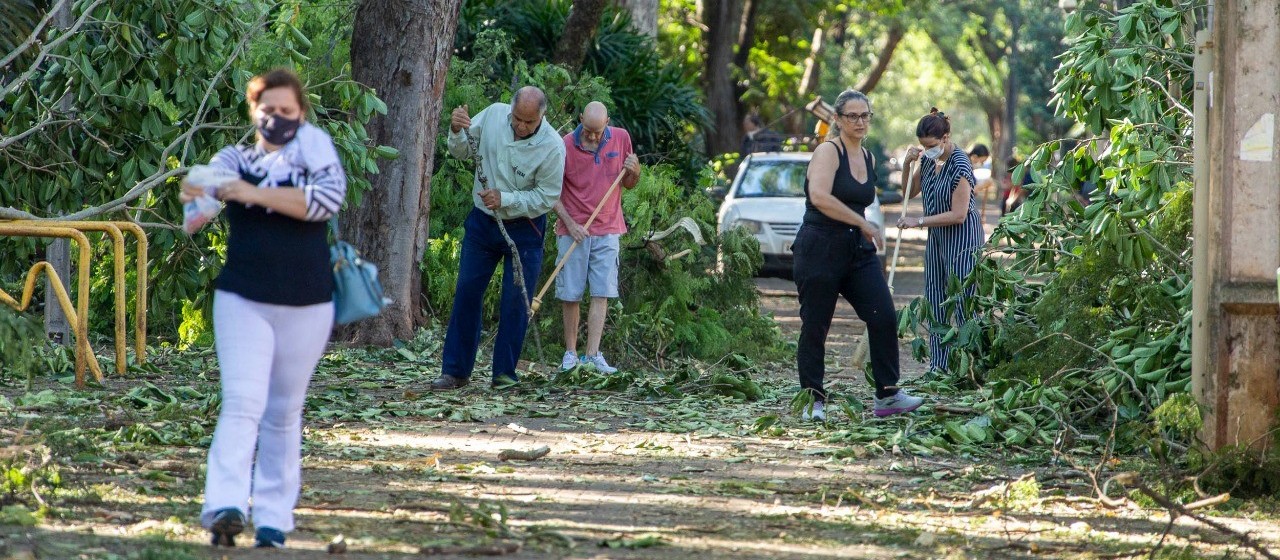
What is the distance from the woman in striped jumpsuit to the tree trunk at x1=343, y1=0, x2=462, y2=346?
344cm

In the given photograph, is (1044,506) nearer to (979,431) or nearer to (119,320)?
(979,431)

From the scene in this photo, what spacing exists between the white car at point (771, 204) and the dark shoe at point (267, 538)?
14022 mm

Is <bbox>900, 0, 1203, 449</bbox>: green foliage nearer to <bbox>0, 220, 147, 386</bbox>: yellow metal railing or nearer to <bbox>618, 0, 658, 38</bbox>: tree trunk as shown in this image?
<bbox>0, 220, 147, 386</bbox>: yellow metal railing

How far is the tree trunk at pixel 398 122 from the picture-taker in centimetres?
1036

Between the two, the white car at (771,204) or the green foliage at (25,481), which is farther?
the white car at (771,204)

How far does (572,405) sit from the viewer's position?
881cm

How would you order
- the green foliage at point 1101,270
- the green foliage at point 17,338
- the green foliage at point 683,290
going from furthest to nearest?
the green foliage at point 683,290
the green foliage at point 1101,270
the green foliage at point 17,338

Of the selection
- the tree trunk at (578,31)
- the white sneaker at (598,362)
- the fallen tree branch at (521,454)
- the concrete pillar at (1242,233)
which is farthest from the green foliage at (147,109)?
the concrete pillar at (1242,233)

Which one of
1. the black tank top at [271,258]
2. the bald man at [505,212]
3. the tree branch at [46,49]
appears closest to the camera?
the black tank top at [271,258]

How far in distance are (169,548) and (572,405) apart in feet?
14.2

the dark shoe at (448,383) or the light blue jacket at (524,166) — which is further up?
the light blue jacket at (524,166)

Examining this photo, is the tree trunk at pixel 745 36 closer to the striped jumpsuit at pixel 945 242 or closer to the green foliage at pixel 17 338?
the striped jumpsuit at pixel 945 242

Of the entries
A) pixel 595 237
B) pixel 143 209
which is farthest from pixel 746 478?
pixel 143 209

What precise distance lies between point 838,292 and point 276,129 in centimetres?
390
